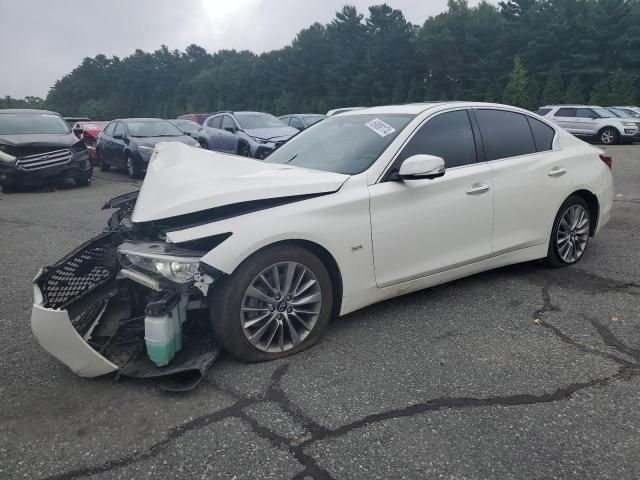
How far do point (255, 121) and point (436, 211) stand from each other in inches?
449

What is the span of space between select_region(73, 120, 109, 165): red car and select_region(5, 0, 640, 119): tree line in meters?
28.8

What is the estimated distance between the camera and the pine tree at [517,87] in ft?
122

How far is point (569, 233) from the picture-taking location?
491 centimetres

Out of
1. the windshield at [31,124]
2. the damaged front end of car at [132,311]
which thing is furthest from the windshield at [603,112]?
the damaged front end of car at [132,311]

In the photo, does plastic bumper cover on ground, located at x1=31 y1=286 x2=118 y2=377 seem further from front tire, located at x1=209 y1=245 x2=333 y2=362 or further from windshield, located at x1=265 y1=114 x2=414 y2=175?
windshield, located at x1=265 y1=114 x2=414 y2=175

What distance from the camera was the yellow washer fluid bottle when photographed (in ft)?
9.50

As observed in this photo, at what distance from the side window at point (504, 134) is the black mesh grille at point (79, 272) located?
9.80ft

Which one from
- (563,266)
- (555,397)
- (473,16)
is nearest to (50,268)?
(555,397)

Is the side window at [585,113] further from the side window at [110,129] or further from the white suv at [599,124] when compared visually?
the side window at [110,129]

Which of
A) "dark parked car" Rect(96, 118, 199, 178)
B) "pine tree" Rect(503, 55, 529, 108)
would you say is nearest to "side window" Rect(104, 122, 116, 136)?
"dark parked car" Rect(96, 118, 199, 178)

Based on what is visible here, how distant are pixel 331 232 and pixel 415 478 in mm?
1556

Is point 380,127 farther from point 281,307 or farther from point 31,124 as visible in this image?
point 31,124

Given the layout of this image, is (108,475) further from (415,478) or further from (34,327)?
(415,478)

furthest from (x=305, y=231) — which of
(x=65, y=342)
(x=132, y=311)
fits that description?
(x=65, y=342)
